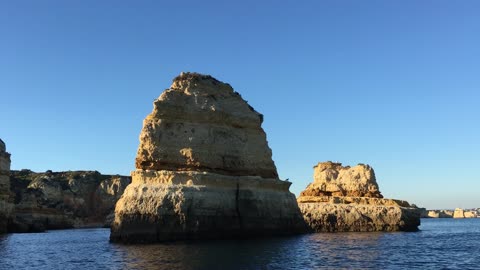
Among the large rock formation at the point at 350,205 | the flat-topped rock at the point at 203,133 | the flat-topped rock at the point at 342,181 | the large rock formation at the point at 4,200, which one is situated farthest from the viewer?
the flat-topped rock at the point at 342,181

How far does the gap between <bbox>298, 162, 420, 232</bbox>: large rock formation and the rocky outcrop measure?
231 ft

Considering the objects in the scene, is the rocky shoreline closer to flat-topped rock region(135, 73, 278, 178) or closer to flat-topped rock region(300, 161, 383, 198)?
flat-topped rock region(135, 73, 278, 178)

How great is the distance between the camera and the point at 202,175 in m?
42.2

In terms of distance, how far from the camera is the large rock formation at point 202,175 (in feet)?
130

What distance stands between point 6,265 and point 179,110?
804 inches

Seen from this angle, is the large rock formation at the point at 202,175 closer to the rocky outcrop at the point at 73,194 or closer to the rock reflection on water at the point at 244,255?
the rock reflection on water at the point at 244,255

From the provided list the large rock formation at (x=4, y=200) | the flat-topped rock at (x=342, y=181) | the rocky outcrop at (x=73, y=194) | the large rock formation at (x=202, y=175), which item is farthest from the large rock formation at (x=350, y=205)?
the rocky outcrop at (x=73, y=194)

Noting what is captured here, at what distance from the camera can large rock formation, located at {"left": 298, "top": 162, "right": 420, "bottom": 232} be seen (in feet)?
205

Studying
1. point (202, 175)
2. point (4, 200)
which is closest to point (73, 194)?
point (4, 200)

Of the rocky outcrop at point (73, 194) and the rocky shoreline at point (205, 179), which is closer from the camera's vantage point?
the rocky shoreline at point (205, 179)

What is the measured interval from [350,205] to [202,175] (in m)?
29.2

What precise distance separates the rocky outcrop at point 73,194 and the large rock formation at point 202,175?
81450 mm

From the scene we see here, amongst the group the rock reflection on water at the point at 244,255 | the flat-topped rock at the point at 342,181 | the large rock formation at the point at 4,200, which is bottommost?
the rock reflection on water at the point at 244,255

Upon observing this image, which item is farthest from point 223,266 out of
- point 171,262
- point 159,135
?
point 159,135
